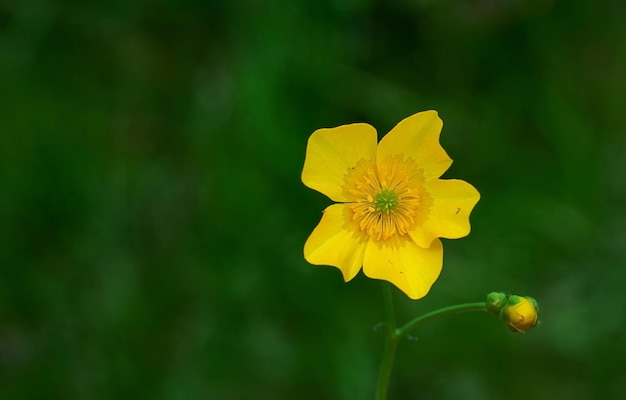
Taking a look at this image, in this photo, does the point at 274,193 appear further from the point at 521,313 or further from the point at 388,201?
the point at 521,313

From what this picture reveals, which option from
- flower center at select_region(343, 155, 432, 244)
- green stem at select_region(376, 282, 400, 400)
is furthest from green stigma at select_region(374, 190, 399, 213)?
green stem at select_region(376, 282, 400, 400)

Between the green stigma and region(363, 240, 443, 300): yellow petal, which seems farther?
the green stigma

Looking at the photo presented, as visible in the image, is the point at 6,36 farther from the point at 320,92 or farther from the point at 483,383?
the point at 483,383

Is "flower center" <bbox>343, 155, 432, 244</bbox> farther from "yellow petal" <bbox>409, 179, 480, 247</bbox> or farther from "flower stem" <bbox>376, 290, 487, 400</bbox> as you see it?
"flower stem" <bbox>376, 290, 487, 400</bbox>

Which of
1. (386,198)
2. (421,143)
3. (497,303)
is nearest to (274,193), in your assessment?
(386,198)

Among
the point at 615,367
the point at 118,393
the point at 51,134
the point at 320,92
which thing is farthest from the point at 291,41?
the point at 615,367

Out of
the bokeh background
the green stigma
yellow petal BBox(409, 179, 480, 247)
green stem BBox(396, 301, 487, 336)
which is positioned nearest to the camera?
green stem BBox(396, 301, 487, 336)
